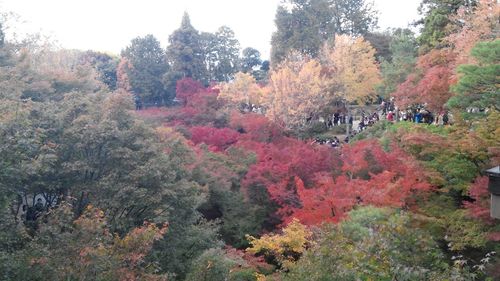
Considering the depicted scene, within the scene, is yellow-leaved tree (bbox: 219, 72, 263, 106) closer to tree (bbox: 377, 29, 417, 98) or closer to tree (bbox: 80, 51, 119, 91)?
tree (bbox: 377, 29, 417, 98)

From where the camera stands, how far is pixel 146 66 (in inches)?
1603

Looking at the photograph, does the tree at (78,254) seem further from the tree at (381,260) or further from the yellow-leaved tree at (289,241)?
the yellow-leaved tree at (289,241)

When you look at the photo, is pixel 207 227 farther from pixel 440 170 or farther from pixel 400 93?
pixel 400 93

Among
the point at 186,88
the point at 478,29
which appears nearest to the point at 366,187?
the point at 478,29

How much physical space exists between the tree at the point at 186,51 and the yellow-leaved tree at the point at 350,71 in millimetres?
11347

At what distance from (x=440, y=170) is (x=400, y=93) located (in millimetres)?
10544

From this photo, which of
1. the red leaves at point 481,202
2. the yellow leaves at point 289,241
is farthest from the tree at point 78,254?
the red leaves at point 481,202

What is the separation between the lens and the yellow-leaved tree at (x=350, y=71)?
104 ft

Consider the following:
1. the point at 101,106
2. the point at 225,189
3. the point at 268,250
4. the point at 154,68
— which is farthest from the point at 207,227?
the point at 154,68

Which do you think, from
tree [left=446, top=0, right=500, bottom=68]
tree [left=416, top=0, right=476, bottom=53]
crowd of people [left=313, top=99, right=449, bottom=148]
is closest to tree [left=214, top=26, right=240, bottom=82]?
crowd of people [left=313, top=99, right=449, bottom=148]

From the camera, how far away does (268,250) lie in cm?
1706

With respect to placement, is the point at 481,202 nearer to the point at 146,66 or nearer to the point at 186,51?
the point at 186,51

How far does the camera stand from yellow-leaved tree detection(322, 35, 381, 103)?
31.8m

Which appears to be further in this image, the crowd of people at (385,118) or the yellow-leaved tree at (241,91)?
the yellow-leaved tree at (241,91)
